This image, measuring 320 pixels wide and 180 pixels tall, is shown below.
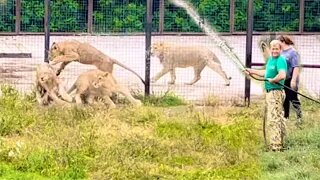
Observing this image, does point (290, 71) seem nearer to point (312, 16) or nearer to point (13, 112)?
point (13, 112)

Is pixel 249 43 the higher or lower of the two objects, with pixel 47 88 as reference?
Result: higher

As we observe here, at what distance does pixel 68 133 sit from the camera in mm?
9578

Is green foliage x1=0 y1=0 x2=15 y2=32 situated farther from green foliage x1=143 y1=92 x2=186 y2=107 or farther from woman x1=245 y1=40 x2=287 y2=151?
woman x1=245 y1=40 x2=287 y2=151

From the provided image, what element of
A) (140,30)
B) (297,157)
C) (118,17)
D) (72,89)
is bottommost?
(297,157)

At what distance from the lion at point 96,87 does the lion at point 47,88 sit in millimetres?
196

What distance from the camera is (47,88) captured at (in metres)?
11.8

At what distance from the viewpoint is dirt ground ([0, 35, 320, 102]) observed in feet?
44.3

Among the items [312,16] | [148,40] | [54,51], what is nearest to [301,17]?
[312,16]

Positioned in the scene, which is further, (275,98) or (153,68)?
(153,68)

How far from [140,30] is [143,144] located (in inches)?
257

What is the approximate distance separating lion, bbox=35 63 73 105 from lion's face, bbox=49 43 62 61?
0.97 metres

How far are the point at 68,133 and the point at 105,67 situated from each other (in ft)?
11.7

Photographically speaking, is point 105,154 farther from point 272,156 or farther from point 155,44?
point 155,44

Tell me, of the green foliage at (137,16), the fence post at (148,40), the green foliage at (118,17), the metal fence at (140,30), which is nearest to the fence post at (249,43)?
the metal fence at (140,30)
